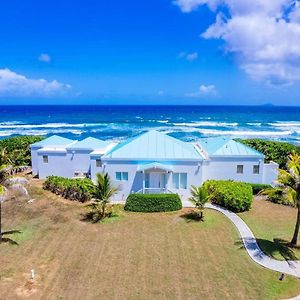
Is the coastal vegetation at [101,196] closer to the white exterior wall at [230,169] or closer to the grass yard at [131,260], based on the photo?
the grass yard at [131,260]

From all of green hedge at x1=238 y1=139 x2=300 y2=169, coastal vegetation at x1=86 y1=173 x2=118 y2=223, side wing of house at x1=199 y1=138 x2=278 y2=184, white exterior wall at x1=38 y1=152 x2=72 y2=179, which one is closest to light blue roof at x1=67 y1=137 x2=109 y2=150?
white exterior wall at x1=38 y1=152 x2=72 y2=179

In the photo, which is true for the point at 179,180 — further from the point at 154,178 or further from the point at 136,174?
the point at 136,174

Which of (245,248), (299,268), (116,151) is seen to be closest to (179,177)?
(116,151)

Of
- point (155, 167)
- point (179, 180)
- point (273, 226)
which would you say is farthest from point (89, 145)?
point (273, 226)

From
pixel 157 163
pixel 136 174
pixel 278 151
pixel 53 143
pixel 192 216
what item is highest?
pixel 53 143

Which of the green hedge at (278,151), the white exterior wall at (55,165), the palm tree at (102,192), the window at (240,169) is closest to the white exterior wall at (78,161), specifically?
the white exterior wall at (55,165)
